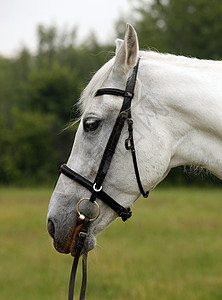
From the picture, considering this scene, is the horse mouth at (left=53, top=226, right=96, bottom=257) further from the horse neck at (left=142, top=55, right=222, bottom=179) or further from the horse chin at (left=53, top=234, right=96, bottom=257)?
the horse neck at (left=142, top=55, right=222, bottom=179)

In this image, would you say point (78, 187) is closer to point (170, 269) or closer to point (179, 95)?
point (179, 95)

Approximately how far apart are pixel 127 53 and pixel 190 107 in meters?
0.54

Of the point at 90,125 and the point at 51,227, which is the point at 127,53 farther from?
the point at 51,227

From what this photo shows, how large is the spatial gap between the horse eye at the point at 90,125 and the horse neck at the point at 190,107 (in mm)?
382

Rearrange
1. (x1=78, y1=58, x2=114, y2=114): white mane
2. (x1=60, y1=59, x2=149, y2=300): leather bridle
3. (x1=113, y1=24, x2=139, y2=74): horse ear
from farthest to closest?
(x1=78, y1=58, x2=114, y2=114): white mane → (x1=60, y1=59, x2=149, y2=300): leather bridle → (x1=113, y1=24, x2=139, y2=74): horse ear

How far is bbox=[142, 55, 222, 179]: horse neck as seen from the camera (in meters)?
2.92

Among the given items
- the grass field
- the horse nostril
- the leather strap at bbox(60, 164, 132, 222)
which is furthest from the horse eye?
the grass field

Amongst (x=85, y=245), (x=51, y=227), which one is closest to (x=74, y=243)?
(x=85, y=245)

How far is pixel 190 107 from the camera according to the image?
9.66ft

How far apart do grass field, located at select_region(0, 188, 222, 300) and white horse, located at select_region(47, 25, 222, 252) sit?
89 centimetres

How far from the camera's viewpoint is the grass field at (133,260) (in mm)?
7578

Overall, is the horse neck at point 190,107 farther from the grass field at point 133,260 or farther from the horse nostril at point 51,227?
the grass field at point 133,260

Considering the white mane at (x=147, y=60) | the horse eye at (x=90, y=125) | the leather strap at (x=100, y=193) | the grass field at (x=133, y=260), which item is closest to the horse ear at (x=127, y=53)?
the white mane at (x=147, y=60)

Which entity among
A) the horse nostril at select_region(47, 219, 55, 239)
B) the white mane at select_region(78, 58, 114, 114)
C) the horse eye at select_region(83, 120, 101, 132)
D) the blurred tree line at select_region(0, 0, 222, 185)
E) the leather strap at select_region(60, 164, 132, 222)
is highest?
the white mane at select_region(78, 58, 114, 114)
